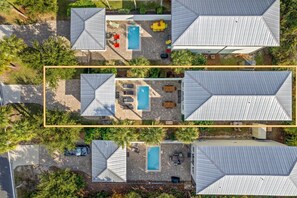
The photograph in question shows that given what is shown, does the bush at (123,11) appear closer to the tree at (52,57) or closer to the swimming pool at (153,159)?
the tree at (52,57)

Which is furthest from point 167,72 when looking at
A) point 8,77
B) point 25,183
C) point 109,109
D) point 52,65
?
point 25,183

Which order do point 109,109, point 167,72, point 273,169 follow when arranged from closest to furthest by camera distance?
point 273,169, point 109,109, point 167,72

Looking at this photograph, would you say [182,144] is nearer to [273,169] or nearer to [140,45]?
[273,169]

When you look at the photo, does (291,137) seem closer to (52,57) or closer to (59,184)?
(59,184)

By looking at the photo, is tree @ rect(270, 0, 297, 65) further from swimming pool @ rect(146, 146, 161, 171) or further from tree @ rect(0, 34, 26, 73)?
tree @ rect(0, 34, 26, 73)

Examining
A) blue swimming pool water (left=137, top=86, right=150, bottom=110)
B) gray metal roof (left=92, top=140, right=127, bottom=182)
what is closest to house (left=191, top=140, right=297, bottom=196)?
blue swimming pool water (left=137, top=86, right=150, bottom=110)

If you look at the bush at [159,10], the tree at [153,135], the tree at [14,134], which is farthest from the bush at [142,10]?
the tree at [14,134]
